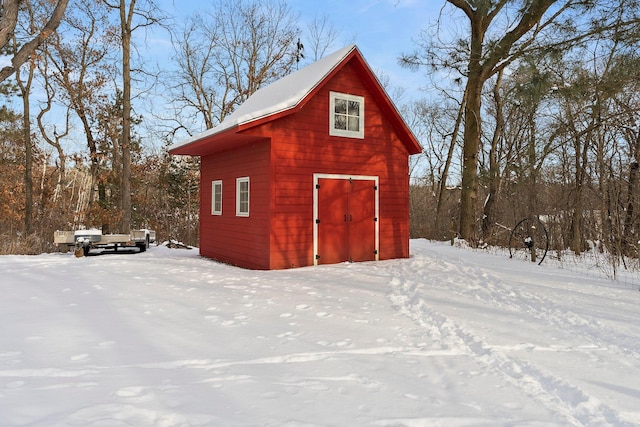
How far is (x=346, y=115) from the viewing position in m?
9.54

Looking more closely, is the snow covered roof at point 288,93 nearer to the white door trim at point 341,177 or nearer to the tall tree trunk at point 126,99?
the white door trim at point 341,177

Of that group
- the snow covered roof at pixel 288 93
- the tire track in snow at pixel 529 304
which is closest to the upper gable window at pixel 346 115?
the snow covered roof at pixel 288 93

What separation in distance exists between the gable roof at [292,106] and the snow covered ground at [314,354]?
3.35 metres

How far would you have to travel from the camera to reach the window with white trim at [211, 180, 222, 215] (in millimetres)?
10852

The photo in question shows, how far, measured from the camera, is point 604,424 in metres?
2.40

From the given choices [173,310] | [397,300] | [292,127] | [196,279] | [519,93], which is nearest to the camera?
[173,310]

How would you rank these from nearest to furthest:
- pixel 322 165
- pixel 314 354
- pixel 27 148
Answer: pixel 314 354 < pixel 322 165 < pixel 27 148

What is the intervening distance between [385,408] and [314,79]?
25.0ft

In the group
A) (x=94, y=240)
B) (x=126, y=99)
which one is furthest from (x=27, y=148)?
(x=94, y=240)

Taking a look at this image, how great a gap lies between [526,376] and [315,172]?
21.3ft

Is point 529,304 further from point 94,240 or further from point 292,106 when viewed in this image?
point 94,240

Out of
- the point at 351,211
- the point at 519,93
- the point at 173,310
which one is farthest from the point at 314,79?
the point at 173,310

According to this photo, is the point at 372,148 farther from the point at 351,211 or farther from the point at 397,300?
the point at 397,300

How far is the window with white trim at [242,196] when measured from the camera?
30.6 ft
